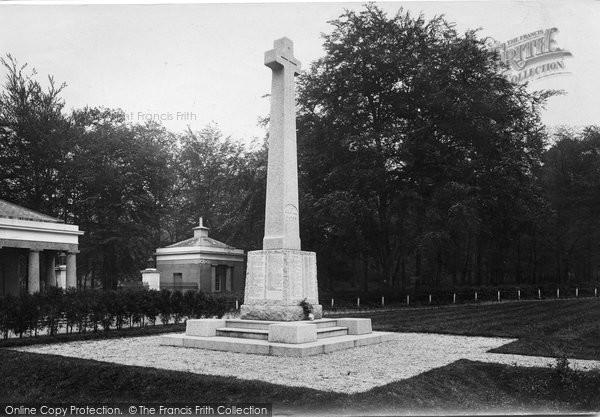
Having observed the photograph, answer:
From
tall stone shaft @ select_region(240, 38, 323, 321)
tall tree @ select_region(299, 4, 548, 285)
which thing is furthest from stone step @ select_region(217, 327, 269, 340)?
tall tree @ select_region(299, 4, 548, 285)

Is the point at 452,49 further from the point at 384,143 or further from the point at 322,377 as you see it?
the point at 322,377

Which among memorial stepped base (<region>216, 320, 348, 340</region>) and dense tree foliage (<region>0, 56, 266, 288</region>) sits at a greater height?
dense tree foliage (<region>0, 56, 266, 288</region>)

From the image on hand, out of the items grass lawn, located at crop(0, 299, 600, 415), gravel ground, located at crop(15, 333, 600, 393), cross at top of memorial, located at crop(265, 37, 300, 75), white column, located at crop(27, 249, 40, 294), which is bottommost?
gravel ground, located at crop(15, 333, 600, 393)

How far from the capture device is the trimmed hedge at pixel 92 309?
1588 centimetres

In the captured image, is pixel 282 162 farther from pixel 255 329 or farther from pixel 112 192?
pixel 112 192

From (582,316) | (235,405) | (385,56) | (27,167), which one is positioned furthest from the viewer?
(27,167)

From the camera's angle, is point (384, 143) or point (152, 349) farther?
point (384, 143)

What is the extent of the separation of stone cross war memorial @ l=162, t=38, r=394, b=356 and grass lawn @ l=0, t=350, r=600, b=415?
4127 mm

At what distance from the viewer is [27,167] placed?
36.5m

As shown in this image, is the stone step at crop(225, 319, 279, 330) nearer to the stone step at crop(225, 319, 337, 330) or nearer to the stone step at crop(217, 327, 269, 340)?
the stone step at crop(225, 319, 337, 330)

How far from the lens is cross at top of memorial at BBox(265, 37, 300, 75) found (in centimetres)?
1455

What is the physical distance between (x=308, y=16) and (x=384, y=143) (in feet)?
59.4

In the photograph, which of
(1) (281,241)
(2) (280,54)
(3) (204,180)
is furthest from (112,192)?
(1) (281,241)

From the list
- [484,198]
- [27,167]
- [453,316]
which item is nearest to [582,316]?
[453,316]
